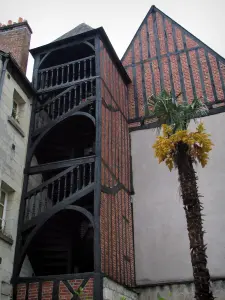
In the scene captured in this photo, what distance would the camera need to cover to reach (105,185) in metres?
8.80

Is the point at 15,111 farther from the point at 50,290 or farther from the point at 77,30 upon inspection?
A: the point at 50,290

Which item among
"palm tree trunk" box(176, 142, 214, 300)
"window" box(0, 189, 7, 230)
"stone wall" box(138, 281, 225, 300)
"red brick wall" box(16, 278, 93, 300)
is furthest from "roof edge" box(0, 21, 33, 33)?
"stone wall" box(138, 281, 225, 300)

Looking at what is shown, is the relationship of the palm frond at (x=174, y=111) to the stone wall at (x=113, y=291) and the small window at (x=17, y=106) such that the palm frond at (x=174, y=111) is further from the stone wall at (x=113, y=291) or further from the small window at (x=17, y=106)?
the small window at (x=17, y=106)

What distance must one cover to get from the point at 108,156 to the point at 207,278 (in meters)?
4.22

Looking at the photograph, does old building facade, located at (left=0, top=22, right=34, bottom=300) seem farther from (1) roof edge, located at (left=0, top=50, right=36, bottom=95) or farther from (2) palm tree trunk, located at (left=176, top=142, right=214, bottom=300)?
(2) palm tree trunk, located at (left=176, top=142, right=214, bottom=300)

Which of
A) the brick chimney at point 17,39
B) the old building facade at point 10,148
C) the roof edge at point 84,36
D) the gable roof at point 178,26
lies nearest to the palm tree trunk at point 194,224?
the old building facade at point 10,148

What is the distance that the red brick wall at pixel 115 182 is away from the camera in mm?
8430

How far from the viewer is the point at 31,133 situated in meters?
9.86

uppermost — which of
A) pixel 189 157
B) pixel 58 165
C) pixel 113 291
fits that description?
pixel 58 165

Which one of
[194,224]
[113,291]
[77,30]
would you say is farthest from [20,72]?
[194,224]

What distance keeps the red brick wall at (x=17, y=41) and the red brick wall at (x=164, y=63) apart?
3.74 meters

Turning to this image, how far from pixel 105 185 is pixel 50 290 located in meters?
2.57

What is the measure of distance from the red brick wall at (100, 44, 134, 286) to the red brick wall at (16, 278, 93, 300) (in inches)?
23.0

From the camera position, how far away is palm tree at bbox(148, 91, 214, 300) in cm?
618
